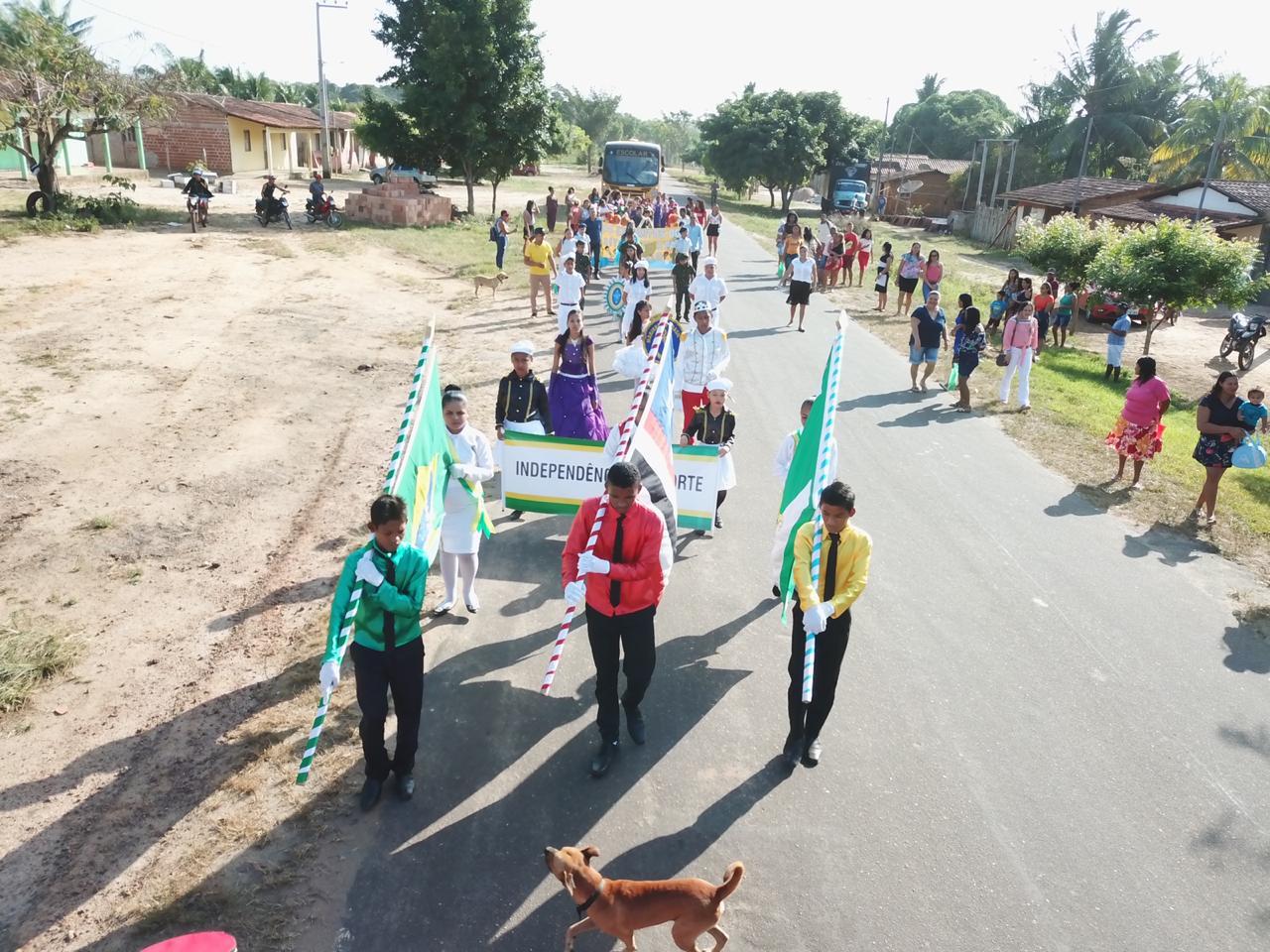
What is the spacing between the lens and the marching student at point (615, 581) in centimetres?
482

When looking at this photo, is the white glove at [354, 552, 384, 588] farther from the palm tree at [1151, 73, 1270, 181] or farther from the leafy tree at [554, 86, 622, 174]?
the leafy tree at [554, 86, 622, 174]

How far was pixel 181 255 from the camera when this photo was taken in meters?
21.4

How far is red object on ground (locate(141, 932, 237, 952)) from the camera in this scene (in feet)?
11.7

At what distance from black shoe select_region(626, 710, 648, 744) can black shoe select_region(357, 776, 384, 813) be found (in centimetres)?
151

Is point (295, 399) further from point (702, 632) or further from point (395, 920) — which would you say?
point (395, 920)

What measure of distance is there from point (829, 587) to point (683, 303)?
13053mm

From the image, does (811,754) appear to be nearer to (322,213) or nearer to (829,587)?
(829,587)

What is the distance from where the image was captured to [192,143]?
4375 centimetres

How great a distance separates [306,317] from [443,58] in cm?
1701

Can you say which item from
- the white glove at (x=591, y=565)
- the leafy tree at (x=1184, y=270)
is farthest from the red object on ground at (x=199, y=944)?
the leafy tree at (x=1184, y=270)

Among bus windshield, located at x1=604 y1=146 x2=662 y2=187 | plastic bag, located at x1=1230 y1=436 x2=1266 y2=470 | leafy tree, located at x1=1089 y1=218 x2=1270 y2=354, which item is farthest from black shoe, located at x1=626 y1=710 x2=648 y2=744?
bus windshield, located at x1=604 y1=146 x2=662 y2=187

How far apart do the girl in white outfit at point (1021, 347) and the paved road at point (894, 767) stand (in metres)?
4.86

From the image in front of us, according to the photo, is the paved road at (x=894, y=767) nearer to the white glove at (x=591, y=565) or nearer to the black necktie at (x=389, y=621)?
the black necktie at (x=389, y=621)

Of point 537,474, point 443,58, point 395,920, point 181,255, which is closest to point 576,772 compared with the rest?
point 395,920
